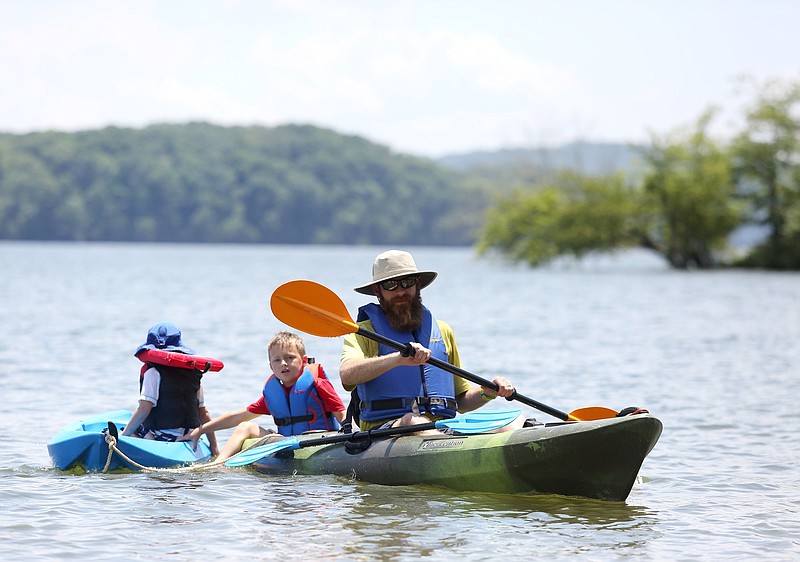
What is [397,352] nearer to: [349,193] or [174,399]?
[174,399]

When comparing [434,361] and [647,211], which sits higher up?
[647,211]

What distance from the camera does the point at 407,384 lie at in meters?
6.83

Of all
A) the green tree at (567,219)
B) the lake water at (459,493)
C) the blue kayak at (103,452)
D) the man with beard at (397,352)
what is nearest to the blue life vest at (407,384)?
the man with beard at (397,352)

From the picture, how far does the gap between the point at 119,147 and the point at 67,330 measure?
4090 inches

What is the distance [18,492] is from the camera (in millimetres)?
7094

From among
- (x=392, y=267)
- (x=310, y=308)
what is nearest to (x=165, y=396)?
(x=310, y=308)

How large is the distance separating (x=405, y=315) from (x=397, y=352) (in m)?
0.28

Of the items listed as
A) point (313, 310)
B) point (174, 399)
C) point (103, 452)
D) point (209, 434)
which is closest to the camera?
point (313, 310)

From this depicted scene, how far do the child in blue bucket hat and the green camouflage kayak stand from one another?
116cm

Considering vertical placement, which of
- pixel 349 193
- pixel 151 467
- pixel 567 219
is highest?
pixel 349 193

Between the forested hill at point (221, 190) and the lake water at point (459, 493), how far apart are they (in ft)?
268

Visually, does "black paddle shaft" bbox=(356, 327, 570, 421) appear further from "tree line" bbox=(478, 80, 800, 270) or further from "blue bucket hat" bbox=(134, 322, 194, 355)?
"tree line" bbox=(478, 80, 800, 270)

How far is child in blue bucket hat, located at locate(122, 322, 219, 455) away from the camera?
7680mm

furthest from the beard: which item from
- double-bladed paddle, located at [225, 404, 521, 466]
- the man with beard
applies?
double-bladed paddle, located at [225, 404, 521, 466]
